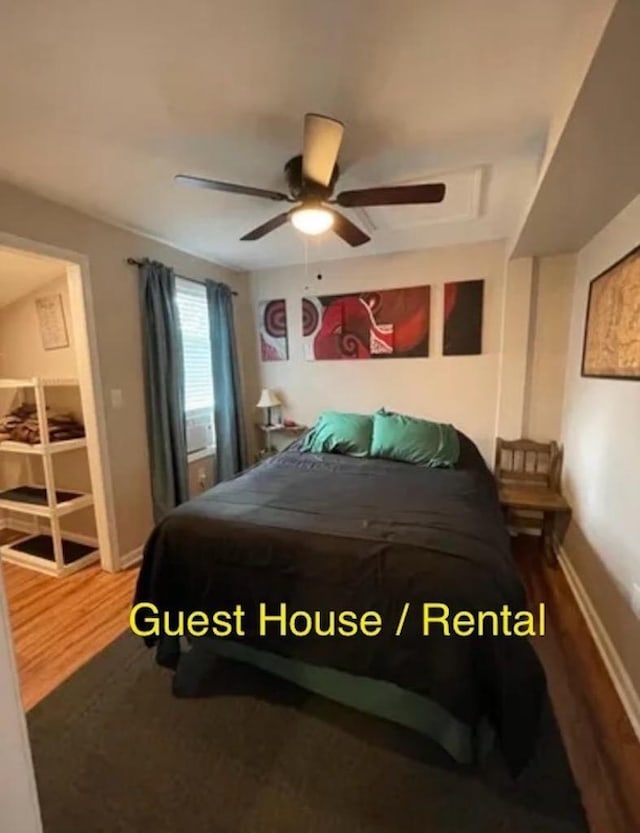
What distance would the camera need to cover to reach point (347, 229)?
2.24 metres

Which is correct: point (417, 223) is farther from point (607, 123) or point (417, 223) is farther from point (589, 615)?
point (589, 615)

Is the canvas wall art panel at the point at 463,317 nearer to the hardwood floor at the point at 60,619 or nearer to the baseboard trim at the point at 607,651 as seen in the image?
the baseboard trim at the point at 607,651

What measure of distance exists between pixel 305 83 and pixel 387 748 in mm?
2421

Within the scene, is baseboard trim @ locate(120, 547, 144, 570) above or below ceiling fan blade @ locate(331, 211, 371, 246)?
below

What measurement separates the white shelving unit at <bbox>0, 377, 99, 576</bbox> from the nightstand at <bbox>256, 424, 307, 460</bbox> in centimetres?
164

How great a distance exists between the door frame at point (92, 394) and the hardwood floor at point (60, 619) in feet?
0.80

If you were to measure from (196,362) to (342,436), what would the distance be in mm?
1464

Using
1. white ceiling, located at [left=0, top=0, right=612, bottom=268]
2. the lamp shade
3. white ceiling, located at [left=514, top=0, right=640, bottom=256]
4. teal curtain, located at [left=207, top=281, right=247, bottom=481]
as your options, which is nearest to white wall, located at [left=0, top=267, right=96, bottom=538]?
teal curtain, located at [left=207, top=281, right=247, bottom=481]

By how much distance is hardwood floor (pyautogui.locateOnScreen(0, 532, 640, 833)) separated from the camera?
1.42 meters

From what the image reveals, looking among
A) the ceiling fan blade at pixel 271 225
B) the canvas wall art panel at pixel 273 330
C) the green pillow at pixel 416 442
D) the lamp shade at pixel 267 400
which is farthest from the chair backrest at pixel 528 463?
the ceiling fan blade at pixel 271 225

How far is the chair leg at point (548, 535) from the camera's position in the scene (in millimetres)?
2963

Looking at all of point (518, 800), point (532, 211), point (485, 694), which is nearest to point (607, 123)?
point (532, 211)

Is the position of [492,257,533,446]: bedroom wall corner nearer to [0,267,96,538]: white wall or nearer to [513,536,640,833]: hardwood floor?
[513,536,640,833]: hardwood floor

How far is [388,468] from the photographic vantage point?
9.32 feet
